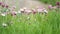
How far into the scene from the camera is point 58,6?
4188 mm

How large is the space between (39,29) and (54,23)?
0.46 metres

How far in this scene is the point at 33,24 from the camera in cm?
376

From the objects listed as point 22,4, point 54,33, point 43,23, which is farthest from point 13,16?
point 22,4

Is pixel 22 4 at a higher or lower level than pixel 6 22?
lower

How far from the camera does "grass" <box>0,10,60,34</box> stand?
11.5 ft

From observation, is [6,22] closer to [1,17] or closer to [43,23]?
[1,17]

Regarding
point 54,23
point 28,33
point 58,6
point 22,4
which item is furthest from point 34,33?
point 22,4

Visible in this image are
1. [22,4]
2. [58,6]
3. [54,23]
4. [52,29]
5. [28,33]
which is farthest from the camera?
[22,4]

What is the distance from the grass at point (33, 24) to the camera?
3.50 m

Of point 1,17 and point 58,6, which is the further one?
point 58,6

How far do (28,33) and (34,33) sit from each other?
0.09 metres

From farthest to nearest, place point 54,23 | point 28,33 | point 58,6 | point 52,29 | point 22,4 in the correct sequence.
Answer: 1. point 22,4
2. point 58,6
3. point 54,23
4. point 52,29
5. point 28,33

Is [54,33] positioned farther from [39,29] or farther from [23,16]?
[23,16]

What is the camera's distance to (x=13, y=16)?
3959mm
